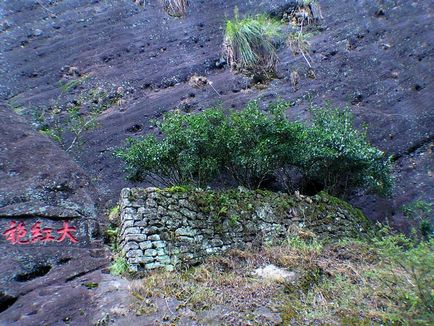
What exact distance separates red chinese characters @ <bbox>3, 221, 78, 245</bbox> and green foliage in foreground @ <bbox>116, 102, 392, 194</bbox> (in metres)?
1.95

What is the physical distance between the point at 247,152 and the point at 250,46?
16.5 feet

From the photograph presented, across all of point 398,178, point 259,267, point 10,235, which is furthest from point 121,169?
point 398,178

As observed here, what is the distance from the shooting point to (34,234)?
599 centimetres

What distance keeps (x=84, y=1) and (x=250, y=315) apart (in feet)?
36.1

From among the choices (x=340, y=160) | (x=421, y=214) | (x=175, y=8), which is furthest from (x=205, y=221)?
(x=175, y=8)

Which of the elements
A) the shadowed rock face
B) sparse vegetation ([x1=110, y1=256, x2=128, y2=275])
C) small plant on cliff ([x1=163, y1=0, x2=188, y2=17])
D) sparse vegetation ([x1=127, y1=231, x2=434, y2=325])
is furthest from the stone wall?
small plant on cliff ([x1=163, y1=0, x2=188, y2=17])

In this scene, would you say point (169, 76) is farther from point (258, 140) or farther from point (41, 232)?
point (41, 232)

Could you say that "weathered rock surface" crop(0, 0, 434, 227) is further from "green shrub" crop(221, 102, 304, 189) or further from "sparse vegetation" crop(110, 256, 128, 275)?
"sparse vegetation" crop(110, 256, 128, 275)

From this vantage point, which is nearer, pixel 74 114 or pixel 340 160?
pixel 340 160

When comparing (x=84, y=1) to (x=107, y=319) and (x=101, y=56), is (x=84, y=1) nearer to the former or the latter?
(x=101, y=56)

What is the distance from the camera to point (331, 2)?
13.2 metres

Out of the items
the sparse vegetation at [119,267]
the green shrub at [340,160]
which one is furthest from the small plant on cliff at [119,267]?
the green shrub at [340,160]

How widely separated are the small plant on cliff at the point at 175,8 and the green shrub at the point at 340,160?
5894mm

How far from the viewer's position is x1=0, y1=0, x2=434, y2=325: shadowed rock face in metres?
8.40
